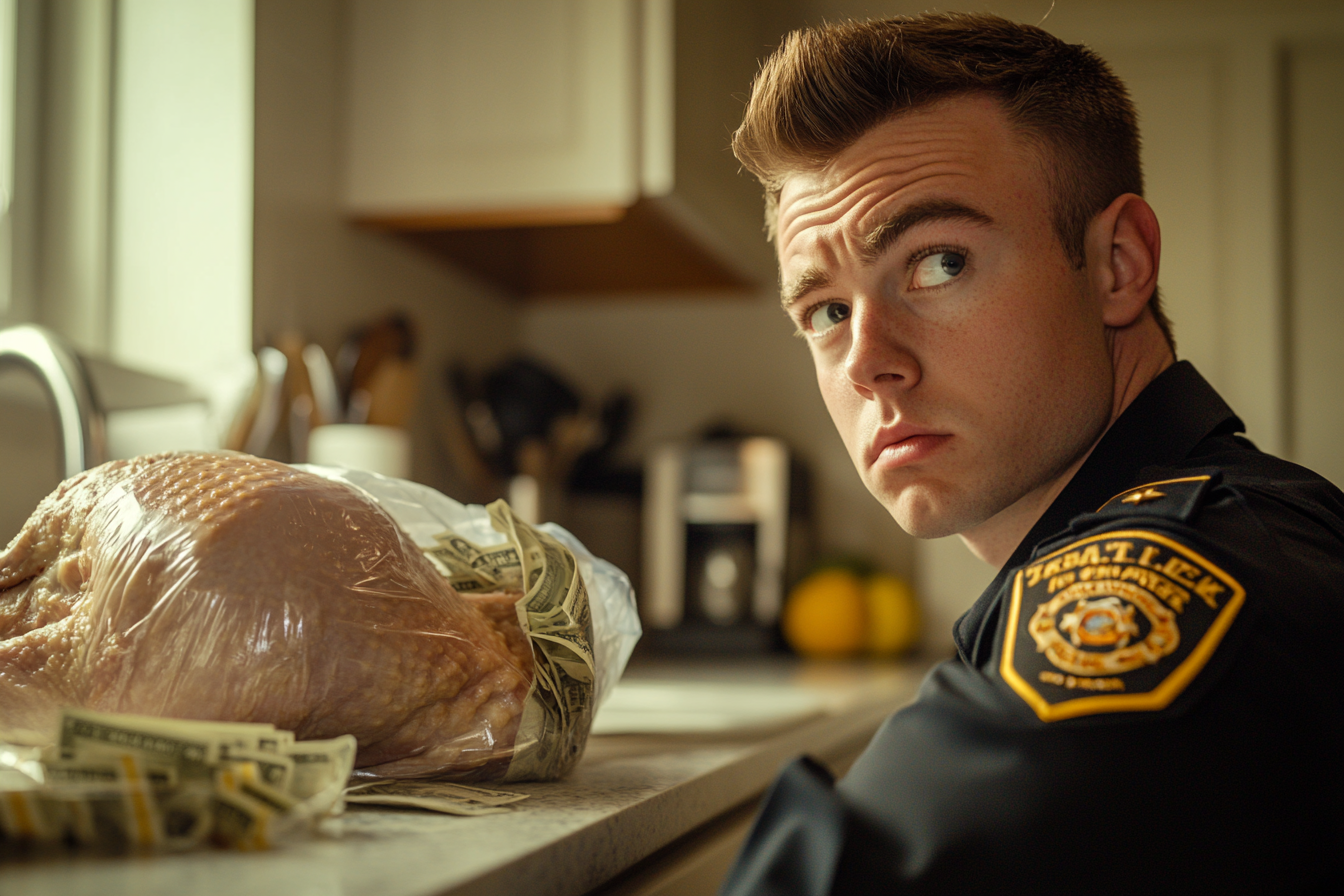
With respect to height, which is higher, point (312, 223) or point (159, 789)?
point (312, 223)

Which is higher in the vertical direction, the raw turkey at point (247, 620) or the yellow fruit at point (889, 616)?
the raw turkey at point (247, 620)

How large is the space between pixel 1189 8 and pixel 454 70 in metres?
1.65

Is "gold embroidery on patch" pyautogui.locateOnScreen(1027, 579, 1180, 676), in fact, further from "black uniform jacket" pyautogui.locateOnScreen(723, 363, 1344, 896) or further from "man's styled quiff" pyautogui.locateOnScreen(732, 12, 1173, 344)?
"man's styled quiff" pyautogui.locateOnScreen(732, 12, 1173, 344)

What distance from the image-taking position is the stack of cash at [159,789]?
439 mm

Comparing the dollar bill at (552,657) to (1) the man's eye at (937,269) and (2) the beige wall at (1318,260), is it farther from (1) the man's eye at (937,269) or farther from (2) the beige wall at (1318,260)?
(2) the beige wall at (1318,260)

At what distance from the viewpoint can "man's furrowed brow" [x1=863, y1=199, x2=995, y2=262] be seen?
2.37ft

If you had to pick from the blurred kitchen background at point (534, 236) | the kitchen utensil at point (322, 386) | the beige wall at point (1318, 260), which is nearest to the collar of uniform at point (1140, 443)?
the blurred kitchen background at point (534, 236)

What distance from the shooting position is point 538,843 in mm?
493

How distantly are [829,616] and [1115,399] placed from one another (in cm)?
135

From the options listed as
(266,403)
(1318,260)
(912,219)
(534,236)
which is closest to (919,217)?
(912,219)

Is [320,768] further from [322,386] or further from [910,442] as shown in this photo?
[322,386]

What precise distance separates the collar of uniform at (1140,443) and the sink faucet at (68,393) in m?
0.67

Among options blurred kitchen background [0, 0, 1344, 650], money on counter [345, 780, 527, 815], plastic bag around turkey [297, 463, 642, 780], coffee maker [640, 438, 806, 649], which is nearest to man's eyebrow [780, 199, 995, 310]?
plastic bag around turkey [297, 463, 642, 780]

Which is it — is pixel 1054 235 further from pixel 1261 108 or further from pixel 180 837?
pixel 1261 108
